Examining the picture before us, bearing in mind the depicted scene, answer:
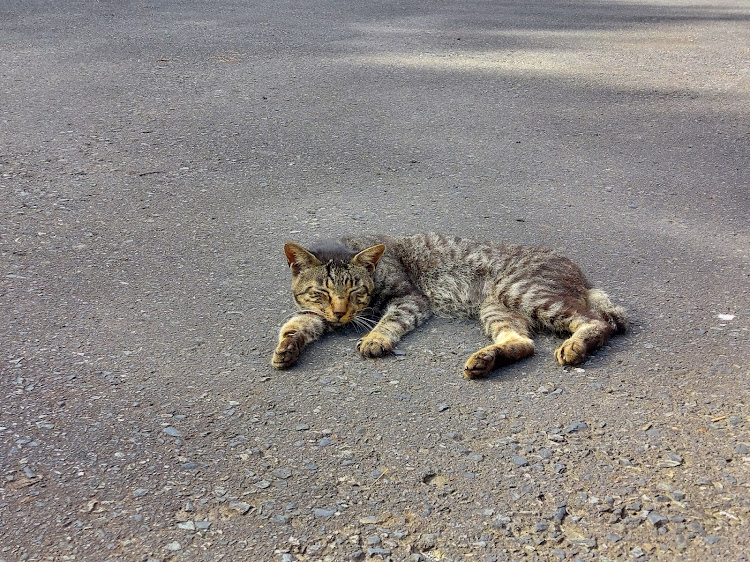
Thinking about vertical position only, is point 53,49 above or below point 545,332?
above

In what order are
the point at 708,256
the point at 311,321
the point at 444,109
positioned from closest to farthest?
the point at 311,321
the point at 708,256
the point at 444,109

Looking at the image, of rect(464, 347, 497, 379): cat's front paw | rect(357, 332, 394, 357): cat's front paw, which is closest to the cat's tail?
rect(464, 347, 497, 379): cat's front paw

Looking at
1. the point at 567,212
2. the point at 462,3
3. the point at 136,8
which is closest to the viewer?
the point at 567,212

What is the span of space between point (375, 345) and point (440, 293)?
84 centimetres

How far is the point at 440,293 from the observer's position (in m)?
4.93

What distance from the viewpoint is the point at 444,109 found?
822 cm

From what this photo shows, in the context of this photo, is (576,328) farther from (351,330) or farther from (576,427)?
(351,330)

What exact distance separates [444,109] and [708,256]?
3.63 m

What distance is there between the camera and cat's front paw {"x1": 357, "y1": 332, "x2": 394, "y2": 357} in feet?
13.8

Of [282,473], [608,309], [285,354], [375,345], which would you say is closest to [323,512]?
[282,473]

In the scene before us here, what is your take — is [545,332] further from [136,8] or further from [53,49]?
[136,8]

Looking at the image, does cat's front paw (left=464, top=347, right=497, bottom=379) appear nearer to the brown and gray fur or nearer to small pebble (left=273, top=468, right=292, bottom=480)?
the brown and gray fur

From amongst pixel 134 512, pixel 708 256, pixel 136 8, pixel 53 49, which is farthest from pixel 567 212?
pixel 136 8

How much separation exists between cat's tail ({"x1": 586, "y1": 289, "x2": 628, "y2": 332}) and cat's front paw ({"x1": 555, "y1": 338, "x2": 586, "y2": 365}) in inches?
14.5
